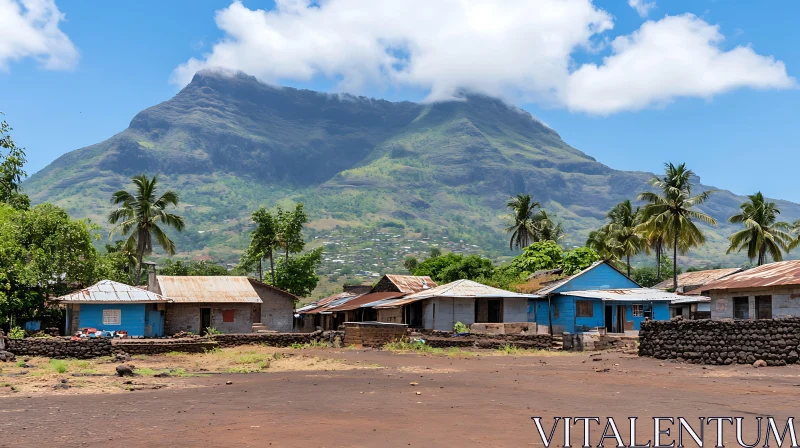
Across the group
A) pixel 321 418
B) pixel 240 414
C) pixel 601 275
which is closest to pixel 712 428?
pixel 321 418

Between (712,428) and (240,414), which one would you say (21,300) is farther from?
(712,428)

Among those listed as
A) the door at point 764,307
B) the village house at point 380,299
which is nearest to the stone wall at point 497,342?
the door at point 764,307

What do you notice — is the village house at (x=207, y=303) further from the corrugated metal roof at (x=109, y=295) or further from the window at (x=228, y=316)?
the corrugated metal roof at (x=109, y=295)

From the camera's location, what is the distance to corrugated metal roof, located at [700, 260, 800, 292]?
26.1m

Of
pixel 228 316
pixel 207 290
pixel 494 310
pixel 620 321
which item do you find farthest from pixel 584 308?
pixel 207 290

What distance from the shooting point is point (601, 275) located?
48.9 meters

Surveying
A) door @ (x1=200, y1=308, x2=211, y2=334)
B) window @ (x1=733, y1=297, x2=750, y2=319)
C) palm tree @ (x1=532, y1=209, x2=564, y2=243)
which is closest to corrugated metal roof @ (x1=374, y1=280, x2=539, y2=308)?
door @ (x1=200, y1=308, x2=211, y2=334)

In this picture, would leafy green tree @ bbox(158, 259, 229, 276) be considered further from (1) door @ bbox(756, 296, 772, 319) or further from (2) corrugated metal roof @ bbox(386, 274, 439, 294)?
(1) door @ bbox(756, 296, 772, 319)

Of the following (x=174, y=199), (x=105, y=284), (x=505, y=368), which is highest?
(x=174, y=199)

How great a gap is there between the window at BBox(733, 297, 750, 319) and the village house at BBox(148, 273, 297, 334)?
82.4ft

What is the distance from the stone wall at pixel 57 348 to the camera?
27594mm

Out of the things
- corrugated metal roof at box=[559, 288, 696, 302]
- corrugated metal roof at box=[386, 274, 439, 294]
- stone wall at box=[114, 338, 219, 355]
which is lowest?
stone wall at box=[114, 338, 219, 355]

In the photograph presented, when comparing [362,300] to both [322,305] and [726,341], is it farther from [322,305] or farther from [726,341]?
[726,341]

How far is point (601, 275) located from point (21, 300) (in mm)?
34448
